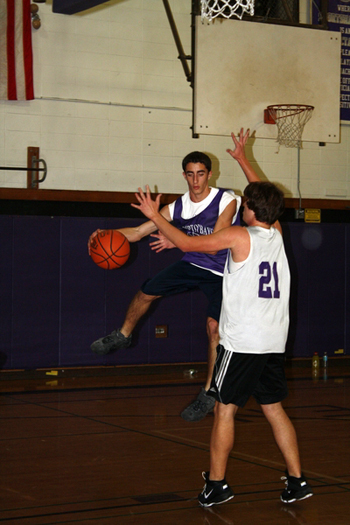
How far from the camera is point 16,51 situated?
9875 millimetres

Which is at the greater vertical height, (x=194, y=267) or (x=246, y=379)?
(x=194, y=267)

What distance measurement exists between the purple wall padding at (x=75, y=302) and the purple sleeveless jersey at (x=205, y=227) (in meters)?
4.23

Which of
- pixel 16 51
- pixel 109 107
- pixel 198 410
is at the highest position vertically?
pixel 16 51

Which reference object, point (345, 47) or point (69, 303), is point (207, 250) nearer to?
point (69, 303)

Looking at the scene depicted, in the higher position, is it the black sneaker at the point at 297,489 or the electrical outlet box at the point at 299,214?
the electrical outlet box at the point at 299,214

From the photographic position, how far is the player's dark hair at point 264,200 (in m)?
4.19

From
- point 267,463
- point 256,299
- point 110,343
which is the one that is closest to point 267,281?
point 256,299

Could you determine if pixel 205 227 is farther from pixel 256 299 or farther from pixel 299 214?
pixel 299 214

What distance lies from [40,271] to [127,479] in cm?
561

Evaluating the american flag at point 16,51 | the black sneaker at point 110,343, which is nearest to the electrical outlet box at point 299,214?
the american flag at point 16,51

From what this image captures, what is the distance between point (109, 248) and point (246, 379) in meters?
2.28

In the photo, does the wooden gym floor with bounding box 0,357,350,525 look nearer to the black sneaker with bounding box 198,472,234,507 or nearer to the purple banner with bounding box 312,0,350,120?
the black sneaker with bounding box 198,472,234,507

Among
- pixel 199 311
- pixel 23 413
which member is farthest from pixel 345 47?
pixel 23 413

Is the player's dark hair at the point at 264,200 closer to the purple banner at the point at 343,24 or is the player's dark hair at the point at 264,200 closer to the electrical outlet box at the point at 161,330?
the electrical outlet box at the point at 161,330
